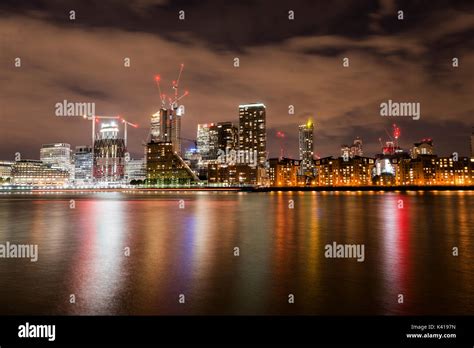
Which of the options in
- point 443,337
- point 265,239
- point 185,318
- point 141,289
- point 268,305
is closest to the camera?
point 443,337

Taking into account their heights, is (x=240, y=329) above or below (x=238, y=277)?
below

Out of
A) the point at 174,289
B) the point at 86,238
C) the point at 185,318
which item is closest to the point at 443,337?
the point at 185,318

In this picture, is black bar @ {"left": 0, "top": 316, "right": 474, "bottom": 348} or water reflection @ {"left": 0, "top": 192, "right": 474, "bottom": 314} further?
water reflection @ {"left": 0, "top": 192, "right": 474, "bottom": 314}

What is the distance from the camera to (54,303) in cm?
1062

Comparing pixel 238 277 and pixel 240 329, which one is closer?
pixel 240 329

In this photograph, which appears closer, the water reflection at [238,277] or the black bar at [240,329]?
the black bar at [240,329]

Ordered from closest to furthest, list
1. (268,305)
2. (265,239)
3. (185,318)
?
(185,318)
(268,305)
(265,239)

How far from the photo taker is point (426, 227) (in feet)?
99.2

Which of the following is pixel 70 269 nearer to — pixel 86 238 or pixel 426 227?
pixel 86 238

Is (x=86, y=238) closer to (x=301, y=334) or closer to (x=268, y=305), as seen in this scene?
(x=268, y=305)

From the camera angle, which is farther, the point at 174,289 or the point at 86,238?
the point at 86,238

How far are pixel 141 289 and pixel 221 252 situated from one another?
705 centimetres

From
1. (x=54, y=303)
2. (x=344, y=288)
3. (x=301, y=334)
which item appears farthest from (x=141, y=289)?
(x=344, y=288)

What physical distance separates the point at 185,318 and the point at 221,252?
29.7ft
